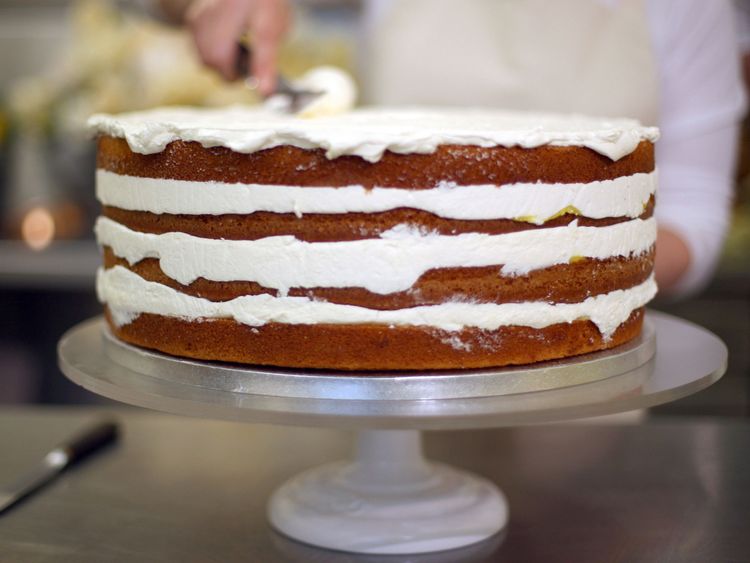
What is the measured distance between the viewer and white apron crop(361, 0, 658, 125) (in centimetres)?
202

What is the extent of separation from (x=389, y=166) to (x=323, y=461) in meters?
0.66

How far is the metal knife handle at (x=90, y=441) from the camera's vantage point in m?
1.54

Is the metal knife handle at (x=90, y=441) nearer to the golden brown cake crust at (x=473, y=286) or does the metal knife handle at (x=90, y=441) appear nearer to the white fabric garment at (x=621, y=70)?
the golden brown cake crust at (x=473, y=286)

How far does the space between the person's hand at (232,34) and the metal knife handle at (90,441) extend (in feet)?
1.88

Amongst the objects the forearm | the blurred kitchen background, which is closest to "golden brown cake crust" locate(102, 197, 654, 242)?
the forearm

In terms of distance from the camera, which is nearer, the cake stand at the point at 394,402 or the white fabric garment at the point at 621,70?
the cake stand at the point at 394,402

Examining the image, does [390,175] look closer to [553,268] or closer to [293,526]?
[553,268]

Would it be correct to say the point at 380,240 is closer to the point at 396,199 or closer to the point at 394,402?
the point at 396,199

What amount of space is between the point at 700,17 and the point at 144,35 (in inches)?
69.9

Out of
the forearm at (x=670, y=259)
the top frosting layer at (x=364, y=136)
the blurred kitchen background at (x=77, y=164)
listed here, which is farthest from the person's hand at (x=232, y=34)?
the blurred kitchen background at (x=77, y=164)

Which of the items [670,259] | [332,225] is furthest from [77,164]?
[332,225]

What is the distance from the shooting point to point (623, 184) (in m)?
1.16

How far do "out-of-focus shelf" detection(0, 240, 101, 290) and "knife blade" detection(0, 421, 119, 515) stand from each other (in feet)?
4.59

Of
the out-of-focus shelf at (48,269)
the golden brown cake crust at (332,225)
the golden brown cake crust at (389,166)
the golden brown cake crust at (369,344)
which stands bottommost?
the out-of-focus shelf at (48,269)
